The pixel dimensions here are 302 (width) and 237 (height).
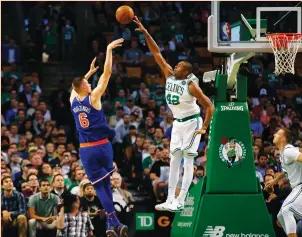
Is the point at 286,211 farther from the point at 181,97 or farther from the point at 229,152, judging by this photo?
the point at 181,97

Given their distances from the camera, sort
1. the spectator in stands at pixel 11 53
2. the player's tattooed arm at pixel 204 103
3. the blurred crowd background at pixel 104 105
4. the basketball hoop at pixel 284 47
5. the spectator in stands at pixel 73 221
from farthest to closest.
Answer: the spectator in stands at pixel 11 53
the blurred crowd background at pixel 104 105
the spectator in stands at pixel 73 221
the basketball hoop at pixel 284 47
the player's tattooed arm at pixel 204 103

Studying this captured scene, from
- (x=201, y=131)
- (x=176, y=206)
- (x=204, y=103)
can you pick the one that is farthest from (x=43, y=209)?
(x=204, y=103)

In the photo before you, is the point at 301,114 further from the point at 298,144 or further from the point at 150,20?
the point at 150,20

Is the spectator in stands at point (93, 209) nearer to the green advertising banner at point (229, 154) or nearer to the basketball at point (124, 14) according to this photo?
the green advertising banner at point (229, 154)

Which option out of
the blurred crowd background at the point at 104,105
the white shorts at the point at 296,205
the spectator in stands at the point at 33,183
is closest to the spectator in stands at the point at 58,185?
the blurred crowd background at the point at 104,105

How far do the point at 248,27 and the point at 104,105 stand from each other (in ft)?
26.6

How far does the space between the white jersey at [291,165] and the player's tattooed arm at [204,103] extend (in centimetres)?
128

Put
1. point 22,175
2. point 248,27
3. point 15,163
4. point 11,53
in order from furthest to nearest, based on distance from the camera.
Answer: point 11,53 < point 15,163 < point 22,175 < point 248,27

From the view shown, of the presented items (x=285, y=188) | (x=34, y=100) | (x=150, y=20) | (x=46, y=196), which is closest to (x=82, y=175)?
(x=46, y=196)

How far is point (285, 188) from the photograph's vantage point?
20391 mm

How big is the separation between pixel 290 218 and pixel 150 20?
1309 centimetres

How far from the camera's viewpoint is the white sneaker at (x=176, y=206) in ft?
57.7

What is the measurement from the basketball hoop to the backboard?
4.2 inches

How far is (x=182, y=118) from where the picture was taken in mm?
17672
